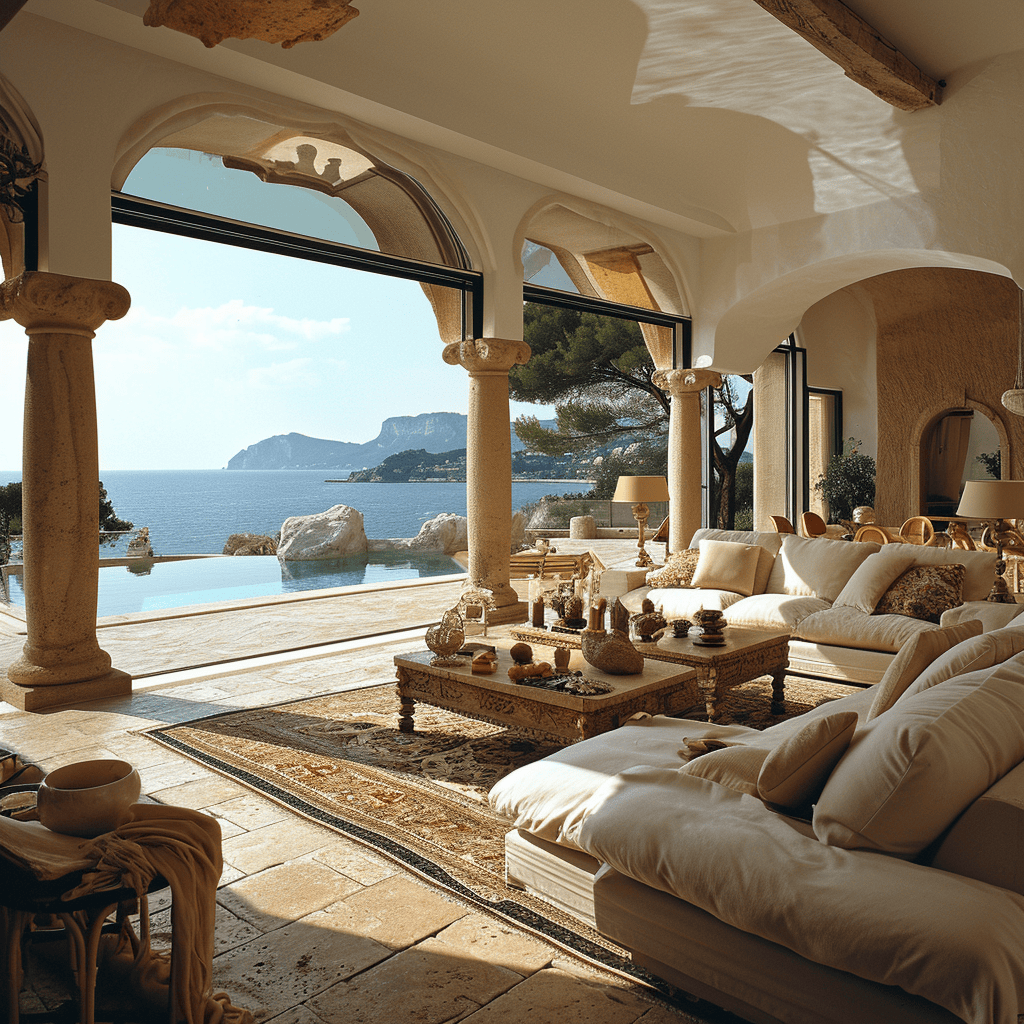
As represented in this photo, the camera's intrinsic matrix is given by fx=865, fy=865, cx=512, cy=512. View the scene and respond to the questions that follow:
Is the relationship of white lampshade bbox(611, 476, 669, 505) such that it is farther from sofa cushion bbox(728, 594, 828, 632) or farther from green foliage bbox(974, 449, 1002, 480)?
green foliage bbox(974, 449, 1002, 480)

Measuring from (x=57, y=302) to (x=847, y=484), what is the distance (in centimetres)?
1175

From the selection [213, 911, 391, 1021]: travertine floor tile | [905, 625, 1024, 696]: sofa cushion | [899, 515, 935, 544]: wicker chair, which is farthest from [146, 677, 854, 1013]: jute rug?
[899, 515, 935, 544]: wicker chair

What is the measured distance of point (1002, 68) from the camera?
22.1 ft

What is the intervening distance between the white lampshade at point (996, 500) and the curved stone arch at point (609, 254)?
4.31 metres

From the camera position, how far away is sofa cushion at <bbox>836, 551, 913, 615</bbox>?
18.3 feet

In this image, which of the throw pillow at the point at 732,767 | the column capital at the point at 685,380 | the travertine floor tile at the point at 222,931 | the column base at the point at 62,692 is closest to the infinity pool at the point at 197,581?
the column capital at the point at 685,380

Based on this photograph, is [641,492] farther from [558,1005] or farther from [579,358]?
[579,358]

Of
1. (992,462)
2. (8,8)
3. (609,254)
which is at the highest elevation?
(609,254)

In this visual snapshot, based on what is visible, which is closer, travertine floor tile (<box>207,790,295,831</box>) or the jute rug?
the jute rug

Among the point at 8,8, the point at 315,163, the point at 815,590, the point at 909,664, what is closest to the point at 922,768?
the point at 909,664

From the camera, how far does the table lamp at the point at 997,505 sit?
16.9 ft

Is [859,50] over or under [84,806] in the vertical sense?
over

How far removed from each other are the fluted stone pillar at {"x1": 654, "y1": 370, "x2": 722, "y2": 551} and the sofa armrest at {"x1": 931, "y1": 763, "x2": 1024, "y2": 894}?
7.94m

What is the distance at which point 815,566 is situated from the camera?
20.1 ft
